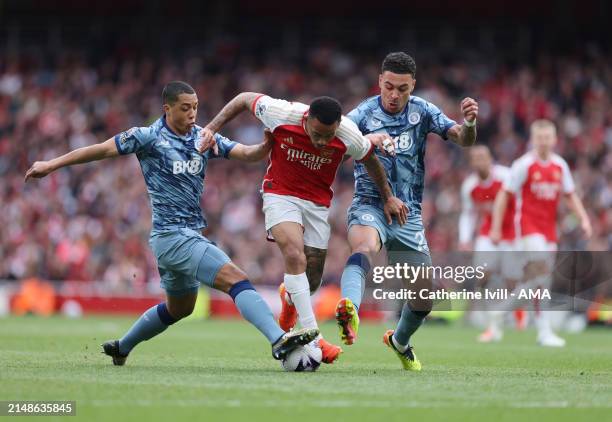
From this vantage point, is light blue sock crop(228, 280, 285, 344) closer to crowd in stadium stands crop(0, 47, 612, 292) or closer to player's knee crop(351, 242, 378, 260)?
player's knee crop(351, 242, 378, 260)

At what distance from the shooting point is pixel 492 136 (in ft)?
82.7

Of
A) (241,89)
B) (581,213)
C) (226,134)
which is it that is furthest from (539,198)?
(241,89)

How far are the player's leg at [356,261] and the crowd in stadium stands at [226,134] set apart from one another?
11963 millimetres

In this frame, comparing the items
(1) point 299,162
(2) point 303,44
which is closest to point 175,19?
(2) point 303,44

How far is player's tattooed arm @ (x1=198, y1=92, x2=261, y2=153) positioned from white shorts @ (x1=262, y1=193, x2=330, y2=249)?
66cm

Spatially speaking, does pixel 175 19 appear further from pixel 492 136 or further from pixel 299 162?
pixel 299 162

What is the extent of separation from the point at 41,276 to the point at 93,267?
1298 mm

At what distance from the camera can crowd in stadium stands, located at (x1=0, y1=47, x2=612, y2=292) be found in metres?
24.1

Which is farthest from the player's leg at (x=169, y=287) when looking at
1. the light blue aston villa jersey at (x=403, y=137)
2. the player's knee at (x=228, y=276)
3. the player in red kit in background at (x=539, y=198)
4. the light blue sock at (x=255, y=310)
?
the player in red kit in background at (x=539, y=198)

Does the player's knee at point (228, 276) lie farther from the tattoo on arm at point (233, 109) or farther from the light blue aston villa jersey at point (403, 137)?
the light blue aston villa jersey at point (403, 137)

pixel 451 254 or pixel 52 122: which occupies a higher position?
pixel 52 122

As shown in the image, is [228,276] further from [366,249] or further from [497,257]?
[497,257]

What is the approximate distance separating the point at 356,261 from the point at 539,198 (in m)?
6.75

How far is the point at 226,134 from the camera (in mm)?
27078
